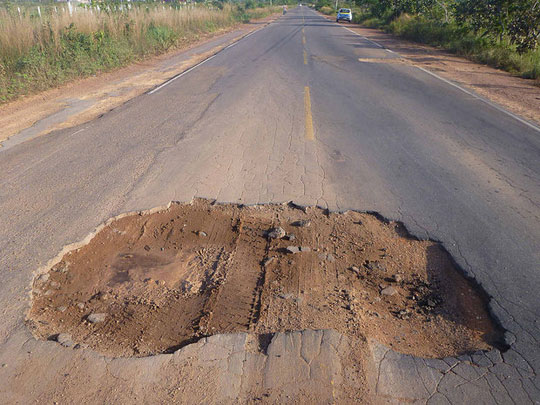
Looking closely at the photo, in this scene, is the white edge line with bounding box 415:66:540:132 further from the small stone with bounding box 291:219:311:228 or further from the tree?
the small stone with bounding box 291:219:311:228

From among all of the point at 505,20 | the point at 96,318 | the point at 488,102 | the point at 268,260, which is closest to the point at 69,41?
the point at 488,102

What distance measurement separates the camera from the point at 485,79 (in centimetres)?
1362

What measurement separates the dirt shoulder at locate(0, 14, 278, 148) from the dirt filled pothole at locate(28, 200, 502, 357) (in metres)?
4.70

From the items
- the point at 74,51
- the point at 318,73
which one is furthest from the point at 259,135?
the point at 74,51

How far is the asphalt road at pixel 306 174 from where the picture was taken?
12.4ft

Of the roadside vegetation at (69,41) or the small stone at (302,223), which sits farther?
the roadside vegetation at (69,41)

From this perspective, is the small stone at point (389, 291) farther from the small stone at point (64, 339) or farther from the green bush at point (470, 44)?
the green bush at point (470, 44)

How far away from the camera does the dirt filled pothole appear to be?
10.7 feet

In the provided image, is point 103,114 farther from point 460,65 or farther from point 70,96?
point 460,65

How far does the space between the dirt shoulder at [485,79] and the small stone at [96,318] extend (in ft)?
30.2

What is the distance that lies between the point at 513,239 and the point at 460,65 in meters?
13.9

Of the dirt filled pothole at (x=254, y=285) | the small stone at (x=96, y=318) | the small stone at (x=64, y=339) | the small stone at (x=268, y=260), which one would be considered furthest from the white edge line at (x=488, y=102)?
the small stone at (x=64, y=339)

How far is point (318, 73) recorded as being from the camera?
13.9 metres

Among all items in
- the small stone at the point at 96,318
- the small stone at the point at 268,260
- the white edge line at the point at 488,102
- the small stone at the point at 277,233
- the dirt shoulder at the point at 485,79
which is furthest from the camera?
the dirt shoulder at the point at 485,79
